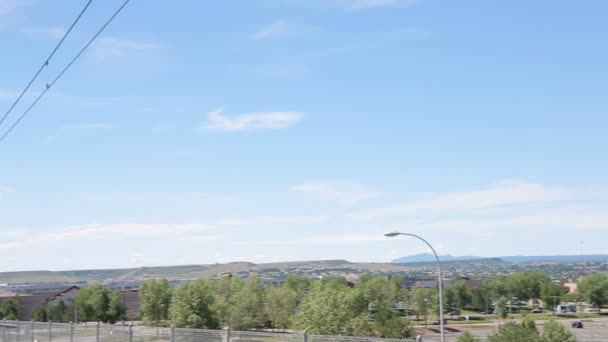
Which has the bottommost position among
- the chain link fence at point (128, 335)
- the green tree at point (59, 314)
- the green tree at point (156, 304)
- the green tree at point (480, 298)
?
the green tree at point (480, 298)

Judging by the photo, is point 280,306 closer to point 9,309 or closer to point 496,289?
point 9,309

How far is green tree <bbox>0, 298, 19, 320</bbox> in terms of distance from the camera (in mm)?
111800

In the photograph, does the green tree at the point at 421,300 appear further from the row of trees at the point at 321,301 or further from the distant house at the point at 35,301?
the distant house at the point at 35,301

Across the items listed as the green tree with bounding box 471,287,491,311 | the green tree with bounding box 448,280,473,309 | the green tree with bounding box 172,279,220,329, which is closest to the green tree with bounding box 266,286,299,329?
the green tree with bounding box 172,279,220,329

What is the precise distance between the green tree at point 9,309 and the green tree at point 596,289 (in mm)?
108504

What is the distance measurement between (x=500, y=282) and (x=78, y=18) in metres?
152

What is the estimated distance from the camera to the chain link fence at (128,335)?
15062mm

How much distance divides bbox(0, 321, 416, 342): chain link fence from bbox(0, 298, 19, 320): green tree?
91132 millimetres

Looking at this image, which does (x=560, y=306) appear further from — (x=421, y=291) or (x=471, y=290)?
(x=421, y=291)

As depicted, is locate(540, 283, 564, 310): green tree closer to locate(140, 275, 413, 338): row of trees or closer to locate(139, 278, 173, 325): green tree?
locate(140, 275, 413, 338): row of trees

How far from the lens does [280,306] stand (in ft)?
327

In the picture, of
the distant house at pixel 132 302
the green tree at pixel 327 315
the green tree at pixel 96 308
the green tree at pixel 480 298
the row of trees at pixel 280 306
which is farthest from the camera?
the green tree at pixel 480 298

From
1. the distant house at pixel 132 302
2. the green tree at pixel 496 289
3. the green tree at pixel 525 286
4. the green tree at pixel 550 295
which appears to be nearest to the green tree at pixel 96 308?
the distant house at pixel 132 302

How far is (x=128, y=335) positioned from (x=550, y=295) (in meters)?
140
